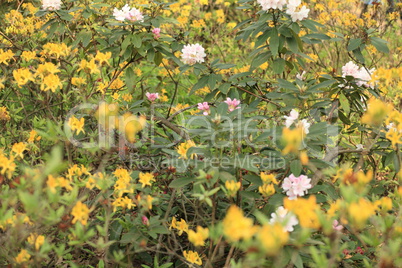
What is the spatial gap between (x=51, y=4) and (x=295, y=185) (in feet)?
5.42

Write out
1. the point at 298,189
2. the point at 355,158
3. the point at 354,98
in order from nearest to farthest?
the point at 298,189 < the point at 354,98 < the point at 355,158

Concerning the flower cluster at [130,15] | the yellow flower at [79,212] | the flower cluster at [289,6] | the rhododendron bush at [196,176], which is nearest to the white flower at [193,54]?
the rhododendron bush at [196,176]

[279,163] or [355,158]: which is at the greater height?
[279,163]

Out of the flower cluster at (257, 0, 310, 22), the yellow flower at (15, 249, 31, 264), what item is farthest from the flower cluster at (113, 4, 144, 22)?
the yellow flower at (15, 249, 31, 264)

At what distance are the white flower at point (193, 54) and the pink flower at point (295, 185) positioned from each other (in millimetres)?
958

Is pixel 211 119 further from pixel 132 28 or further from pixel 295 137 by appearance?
pixel 132 28

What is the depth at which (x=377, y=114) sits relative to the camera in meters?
1.19

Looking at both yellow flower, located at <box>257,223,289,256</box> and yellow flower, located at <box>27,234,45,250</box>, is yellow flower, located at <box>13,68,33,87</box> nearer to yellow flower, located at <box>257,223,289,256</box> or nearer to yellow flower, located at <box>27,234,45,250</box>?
yellow flower, located at <box>27,234,45,250</box>

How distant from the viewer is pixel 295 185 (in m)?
1.60

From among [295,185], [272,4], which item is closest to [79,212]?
[295,185]

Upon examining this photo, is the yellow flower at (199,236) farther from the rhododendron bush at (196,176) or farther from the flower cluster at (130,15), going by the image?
the flower cluster at (130,15)

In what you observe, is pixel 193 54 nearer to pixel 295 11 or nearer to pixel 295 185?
pixel 295 11

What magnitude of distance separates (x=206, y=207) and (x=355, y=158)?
3.57 feet

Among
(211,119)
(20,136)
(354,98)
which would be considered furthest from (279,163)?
(20,136)
